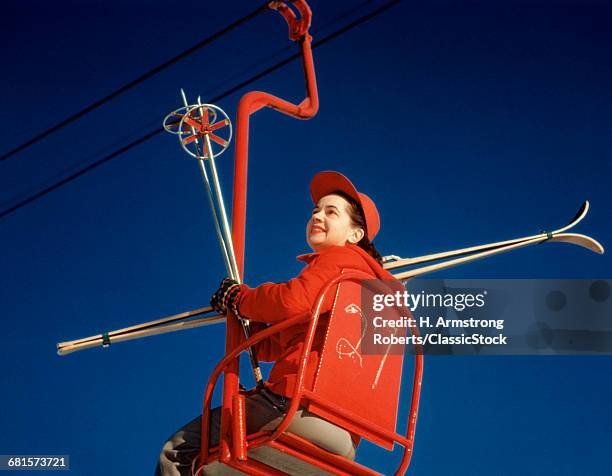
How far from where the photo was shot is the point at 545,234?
16.4ft

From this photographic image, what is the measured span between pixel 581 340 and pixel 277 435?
8.44ft

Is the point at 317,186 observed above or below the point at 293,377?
above

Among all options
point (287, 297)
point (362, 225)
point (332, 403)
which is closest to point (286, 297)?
point (287, 297)

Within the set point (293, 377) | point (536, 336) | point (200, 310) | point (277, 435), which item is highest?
point (536, 336)

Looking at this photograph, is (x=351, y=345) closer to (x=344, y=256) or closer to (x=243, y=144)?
(x=344, y=256)

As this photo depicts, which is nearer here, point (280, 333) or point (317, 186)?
point (280, 333)

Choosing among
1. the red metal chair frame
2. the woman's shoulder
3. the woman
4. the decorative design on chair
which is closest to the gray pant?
the woman

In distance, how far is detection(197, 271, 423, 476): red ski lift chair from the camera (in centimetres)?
356

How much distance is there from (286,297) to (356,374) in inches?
14.4

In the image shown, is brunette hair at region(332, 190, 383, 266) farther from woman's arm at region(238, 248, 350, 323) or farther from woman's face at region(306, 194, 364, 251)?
woman's arm at region(238, 248, 350, 323)

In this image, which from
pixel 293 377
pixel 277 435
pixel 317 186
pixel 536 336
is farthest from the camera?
pixel 536 336

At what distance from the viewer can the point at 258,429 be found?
3.74 m

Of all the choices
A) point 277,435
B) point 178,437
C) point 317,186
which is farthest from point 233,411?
point 317,186

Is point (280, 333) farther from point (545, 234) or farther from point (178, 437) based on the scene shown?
point (545, 234)
